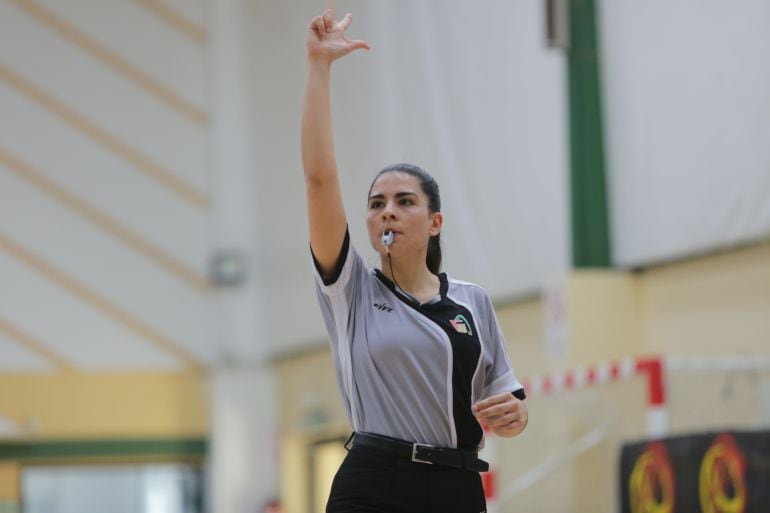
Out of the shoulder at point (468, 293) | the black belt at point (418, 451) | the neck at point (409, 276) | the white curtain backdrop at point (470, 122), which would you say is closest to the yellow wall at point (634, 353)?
the white curtain backdrop at point (470, 122)

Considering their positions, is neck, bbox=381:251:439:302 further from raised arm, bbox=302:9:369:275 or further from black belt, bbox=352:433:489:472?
black belt, bbox=352:433:489:472

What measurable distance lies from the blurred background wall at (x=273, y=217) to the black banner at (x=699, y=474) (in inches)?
79.2

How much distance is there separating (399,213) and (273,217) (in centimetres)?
1413

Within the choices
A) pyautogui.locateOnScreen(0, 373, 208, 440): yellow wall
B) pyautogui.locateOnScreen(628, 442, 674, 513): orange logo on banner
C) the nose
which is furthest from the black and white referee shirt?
pyautogui.locateOnScreen(0, 373, 208, 440): yellow wall

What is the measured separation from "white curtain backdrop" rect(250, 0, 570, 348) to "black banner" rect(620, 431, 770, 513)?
3.42 m

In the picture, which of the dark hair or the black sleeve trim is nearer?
the black sleeve trim

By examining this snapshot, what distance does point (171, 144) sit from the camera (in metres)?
18.3

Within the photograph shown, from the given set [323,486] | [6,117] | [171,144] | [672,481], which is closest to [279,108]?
[171,144]

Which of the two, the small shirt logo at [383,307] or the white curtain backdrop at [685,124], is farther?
the white curtain backdrop at [685,124]

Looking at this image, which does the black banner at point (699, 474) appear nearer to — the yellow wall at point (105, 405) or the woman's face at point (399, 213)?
the woman's face at point (399, 213)

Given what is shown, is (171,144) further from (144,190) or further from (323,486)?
(323,486)

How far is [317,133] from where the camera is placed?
3.37 meters

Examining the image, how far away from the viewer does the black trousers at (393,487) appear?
334 cm

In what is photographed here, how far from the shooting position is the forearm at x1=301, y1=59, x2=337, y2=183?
11.1 feet
